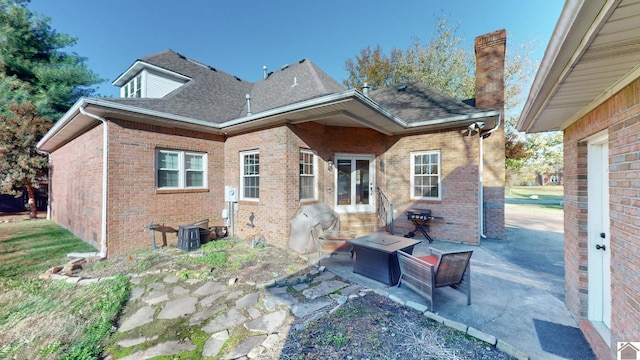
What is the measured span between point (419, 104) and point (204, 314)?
8.71 metres

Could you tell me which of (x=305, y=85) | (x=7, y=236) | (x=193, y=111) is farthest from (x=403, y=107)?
(x=7, y=236)

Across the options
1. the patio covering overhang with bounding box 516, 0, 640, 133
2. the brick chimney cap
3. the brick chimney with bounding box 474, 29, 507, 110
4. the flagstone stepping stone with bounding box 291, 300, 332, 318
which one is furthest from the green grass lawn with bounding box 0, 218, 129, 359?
the brick chimney cap

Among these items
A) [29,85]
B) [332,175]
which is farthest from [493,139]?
[29,85]

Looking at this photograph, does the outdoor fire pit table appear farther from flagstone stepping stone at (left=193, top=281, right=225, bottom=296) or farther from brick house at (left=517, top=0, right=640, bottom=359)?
flagstone stepping stone at (left=193, top=281, right=225, bottom=296)

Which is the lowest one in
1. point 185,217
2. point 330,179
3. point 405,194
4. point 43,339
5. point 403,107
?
point 43,339

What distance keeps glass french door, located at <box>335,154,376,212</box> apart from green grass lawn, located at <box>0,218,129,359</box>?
5889mm

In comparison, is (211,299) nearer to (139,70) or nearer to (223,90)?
(223,90)

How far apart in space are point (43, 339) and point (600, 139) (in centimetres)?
707

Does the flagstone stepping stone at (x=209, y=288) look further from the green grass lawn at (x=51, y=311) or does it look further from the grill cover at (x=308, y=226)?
the grill cover at (x=308, y=226)

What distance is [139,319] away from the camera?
3.26 metres

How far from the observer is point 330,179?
771 cm

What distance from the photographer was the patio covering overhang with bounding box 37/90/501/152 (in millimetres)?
5164

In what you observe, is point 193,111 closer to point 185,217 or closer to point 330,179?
point 185,217

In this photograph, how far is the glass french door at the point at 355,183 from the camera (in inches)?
314
